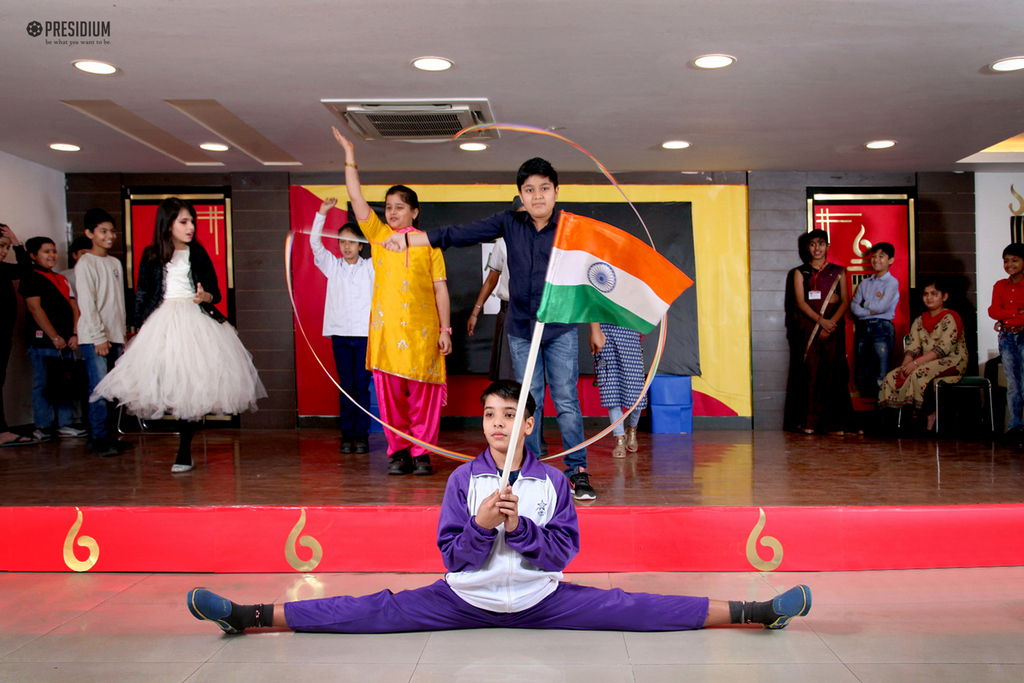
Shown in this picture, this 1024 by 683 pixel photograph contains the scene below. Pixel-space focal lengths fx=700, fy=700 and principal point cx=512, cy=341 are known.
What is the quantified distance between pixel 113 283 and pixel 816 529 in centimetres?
456

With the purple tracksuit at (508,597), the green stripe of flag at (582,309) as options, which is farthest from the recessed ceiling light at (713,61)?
the purple tracksuit at (508,597)

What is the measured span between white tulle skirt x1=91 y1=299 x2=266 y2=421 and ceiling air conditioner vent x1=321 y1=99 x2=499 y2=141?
1493 millimetres

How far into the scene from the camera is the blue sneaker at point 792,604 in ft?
6.66

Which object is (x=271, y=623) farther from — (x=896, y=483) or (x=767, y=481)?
(x=896, y=483)

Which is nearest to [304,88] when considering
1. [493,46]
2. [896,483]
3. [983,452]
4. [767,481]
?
[493,46]

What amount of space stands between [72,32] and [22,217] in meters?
3.07

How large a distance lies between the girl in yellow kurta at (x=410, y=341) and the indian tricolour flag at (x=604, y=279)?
5.77 feet

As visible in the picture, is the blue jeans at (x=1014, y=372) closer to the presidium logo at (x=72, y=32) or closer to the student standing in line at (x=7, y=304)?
the presidium logo at (x=72, y=32)

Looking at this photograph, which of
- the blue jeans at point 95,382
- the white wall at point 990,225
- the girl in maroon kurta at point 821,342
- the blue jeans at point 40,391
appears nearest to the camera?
the blue jeans at point 95,382

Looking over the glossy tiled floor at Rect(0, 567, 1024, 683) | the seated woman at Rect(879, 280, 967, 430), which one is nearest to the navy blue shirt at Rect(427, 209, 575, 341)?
the glossy tiled floor at Rect(0, 567, 1024, 683)

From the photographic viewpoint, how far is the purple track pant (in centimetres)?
207

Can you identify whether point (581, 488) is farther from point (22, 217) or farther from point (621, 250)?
point (22, 217)

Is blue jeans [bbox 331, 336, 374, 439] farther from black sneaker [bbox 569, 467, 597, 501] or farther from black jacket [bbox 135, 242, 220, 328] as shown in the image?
black sneaker [bbox 569, 467, 597, 501]

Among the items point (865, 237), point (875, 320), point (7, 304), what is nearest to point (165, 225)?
point (7, 304)
